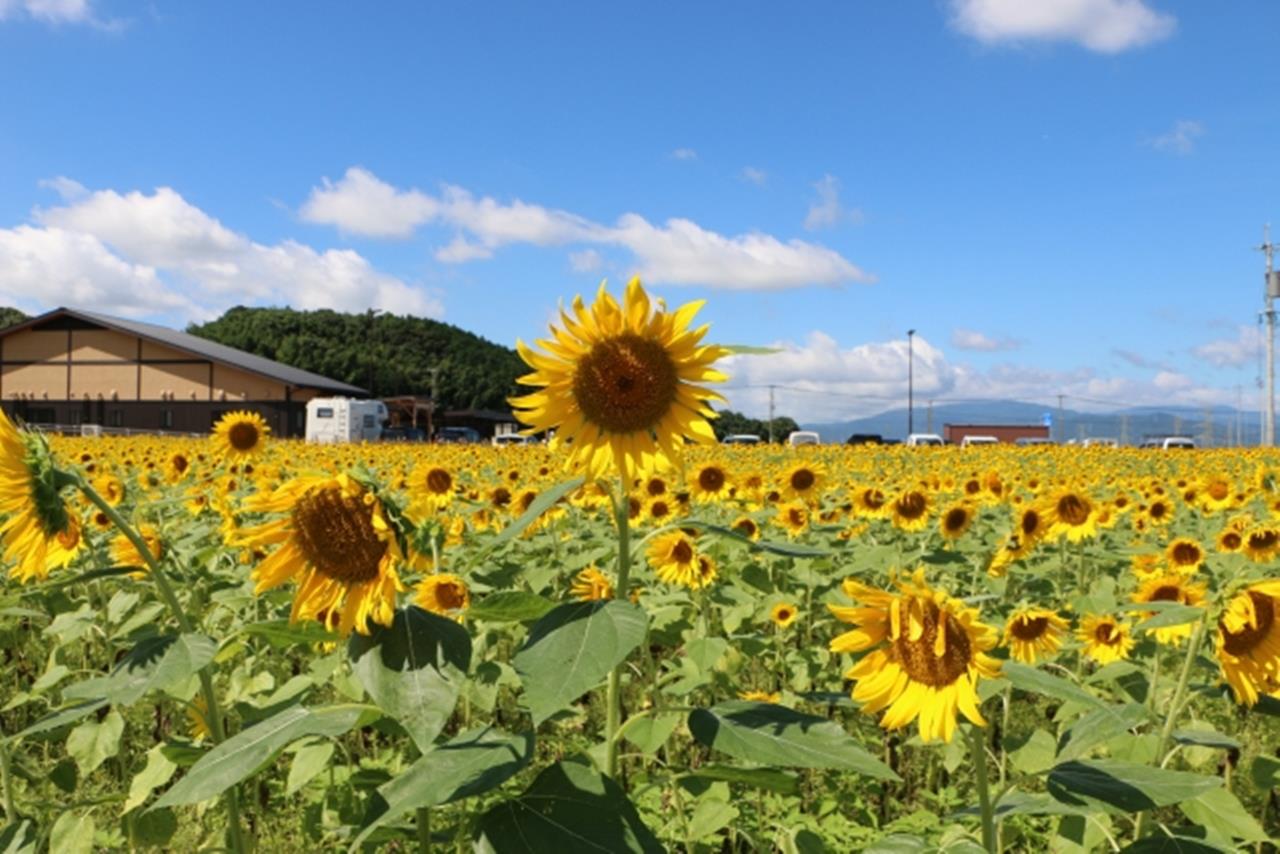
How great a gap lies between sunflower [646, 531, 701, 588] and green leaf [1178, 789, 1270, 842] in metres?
2.46

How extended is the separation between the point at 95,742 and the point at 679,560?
236 centimetres

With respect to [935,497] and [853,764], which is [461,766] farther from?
[935,497]

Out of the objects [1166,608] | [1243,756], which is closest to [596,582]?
[1166,608]

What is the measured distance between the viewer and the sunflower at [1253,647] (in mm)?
1910

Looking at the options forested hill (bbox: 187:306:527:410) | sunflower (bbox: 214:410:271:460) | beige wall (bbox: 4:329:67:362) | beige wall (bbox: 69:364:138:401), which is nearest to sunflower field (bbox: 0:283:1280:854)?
sunflower (bbox: 214:410:271:460)

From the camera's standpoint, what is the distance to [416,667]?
1286mm

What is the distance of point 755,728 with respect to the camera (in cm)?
135

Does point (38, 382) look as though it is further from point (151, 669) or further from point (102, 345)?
point (151, 669)

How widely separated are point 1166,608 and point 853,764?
35.1 inches

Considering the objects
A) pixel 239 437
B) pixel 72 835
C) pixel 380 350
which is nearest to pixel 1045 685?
pixel 72 835

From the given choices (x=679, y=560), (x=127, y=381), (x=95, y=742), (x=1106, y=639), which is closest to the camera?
(x=95, y=742)

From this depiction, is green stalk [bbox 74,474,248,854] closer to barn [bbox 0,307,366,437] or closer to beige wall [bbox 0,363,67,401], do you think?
barn [bbox 0,307,366,437]

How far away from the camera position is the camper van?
35344 mm

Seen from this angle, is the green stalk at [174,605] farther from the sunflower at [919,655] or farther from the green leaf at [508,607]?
the sunflower at [919,655]
